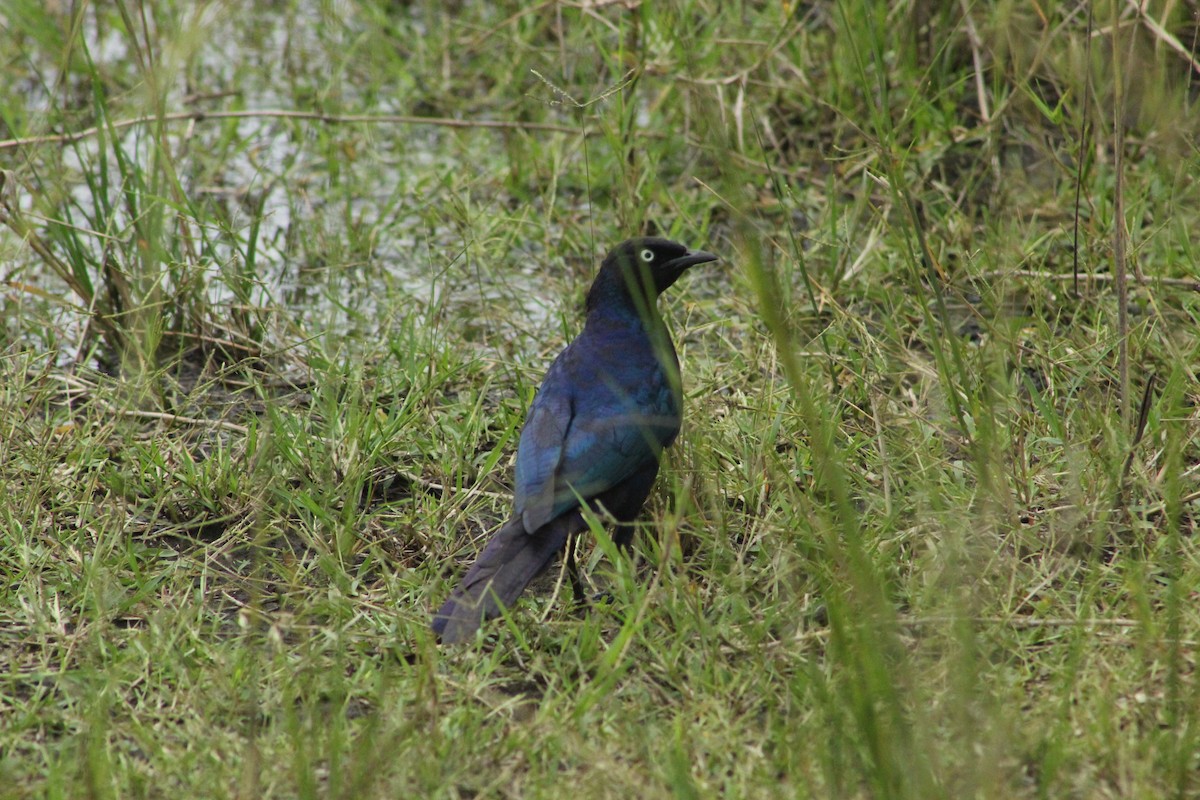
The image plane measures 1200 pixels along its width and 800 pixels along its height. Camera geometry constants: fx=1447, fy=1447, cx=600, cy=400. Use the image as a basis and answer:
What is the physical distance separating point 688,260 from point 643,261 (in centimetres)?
15

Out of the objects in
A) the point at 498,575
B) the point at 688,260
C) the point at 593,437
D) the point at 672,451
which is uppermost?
the point at 688,260

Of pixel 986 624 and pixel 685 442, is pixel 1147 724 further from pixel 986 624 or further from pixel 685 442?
pixel 685 442

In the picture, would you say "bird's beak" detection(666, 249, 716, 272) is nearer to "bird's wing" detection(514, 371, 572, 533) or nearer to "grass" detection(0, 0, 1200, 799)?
"grass" detection(0, 0, 1200, 799)

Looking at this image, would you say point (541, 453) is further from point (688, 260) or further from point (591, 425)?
point (688, 260)

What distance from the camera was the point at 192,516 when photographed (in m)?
3.93

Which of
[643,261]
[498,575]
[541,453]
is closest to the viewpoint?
[498,575]

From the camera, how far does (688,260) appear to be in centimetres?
413

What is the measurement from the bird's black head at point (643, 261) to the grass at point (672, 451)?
0.91ft

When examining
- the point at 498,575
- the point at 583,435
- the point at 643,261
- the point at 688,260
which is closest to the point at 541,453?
the point at 583,435

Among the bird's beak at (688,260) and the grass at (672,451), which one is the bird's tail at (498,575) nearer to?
Result: the grass at (672,451)

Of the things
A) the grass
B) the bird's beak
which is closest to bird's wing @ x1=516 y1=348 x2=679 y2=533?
the grass

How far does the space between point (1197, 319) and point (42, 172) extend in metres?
4.10

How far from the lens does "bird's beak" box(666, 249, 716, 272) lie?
411 centimetres

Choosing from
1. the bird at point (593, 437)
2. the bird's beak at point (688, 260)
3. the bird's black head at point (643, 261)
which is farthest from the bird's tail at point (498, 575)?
the bird's beak at point (688, 260)
